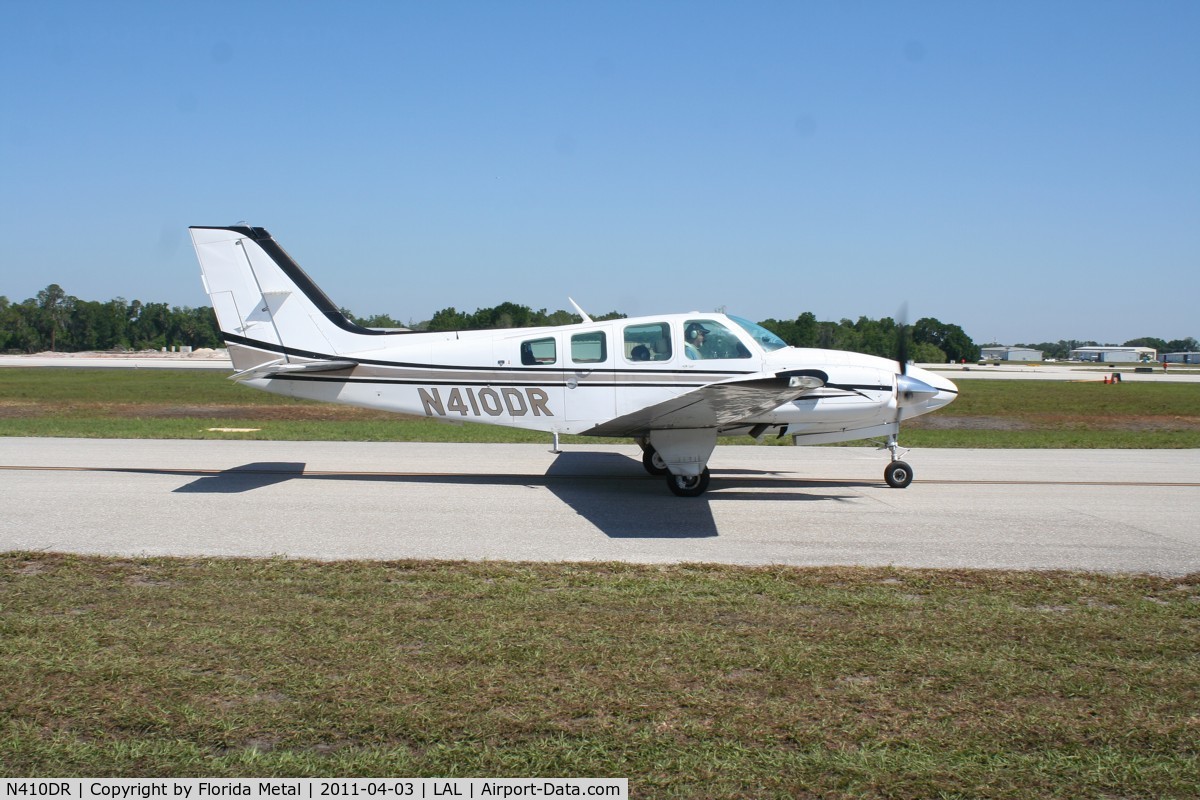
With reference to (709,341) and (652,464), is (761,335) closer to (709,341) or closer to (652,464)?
(709,341)

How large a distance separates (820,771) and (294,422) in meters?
20.3

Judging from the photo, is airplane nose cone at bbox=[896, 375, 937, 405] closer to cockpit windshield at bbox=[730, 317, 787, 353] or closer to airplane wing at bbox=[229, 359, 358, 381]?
cockpit windshield at bbox=[730, 317, 787, 353]

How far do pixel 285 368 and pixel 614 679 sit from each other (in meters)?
8.68

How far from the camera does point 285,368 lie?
12.2 m

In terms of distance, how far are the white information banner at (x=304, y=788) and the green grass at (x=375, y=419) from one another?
1007cm

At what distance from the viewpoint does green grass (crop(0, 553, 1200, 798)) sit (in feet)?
13.1

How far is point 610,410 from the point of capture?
12094mm

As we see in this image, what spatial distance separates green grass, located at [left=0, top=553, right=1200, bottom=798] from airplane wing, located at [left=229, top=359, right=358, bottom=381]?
5.09 m

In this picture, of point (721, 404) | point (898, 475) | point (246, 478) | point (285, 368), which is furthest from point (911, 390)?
point (246, 478)

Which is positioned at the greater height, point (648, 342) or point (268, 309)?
point (268, 309)

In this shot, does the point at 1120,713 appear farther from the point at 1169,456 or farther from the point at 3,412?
the point at 3,412

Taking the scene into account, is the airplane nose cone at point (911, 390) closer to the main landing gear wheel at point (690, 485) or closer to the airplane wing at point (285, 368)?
the main landing gear wheel at point (690, 485)

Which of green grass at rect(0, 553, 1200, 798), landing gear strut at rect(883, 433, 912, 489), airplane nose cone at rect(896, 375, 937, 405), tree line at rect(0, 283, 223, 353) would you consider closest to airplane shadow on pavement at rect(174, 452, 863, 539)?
landing gear strut at rect(883, 433, 912, 489)

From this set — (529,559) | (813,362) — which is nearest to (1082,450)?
(813,362)
